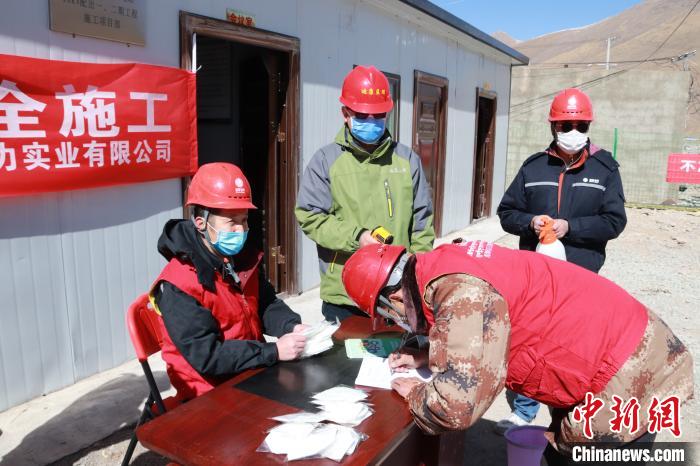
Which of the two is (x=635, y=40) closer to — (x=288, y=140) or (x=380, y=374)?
(x=288, y=140)

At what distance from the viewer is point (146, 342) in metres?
2.26

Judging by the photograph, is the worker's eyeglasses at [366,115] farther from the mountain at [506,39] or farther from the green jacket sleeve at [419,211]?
the mountain at [506,39]

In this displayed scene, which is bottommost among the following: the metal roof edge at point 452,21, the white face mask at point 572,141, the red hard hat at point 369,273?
the red hard hat at point 369,273

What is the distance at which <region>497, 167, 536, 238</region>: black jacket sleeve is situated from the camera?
321cm

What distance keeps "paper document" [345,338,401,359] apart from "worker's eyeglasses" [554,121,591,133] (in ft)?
5.38

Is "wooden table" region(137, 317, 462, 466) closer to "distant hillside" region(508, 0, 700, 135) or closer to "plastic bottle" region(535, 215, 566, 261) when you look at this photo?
"plastic bottle" region(535, 215, 566, 261)

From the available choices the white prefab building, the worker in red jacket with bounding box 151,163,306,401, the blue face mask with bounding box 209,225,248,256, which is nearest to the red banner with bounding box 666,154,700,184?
the white prefab building

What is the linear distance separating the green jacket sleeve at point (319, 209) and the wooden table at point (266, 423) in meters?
0.75

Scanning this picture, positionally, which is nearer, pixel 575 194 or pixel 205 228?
pixel 205 228

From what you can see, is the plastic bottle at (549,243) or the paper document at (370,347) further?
the plastic bottle at (549,243)

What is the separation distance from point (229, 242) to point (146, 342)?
A: 1.78ft

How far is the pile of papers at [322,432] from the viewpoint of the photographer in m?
1.47

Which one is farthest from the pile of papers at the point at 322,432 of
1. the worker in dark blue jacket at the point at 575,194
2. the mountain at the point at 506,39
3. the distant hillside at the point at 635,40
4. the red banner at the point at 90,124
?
the mountain at the point at 506,39

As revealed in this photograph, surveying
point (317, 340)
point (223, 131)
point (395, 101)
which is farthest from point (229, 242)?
point (395, 101)
